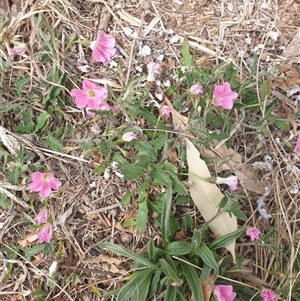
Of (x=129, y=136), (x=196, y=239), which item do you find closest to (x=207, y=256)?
(x=196, y=239)

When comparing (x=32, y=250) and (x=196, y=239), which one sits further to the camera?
(x=32, y=250)

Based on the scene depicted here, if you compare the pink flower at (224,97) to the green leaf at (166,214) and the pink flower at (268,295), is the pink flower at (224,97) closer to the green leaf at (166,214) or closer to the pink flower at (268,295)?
the green leaf at (166,214)

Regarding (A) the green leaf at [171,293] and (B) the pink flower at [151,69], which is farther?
(B) the pink flower at [151,69]

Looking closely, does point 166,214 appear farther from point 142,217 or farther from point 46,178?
point 46,178

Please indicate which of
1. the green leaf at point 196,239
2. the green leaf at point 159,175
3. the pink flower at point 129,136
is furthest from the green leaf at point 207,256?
the pink flower at point 129,136

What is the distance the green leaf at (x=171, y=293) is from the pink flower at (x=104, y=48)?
81 cm

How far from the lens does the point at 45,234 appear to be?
1.59m

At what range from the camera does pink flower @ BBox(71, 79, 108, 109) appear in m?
1.58

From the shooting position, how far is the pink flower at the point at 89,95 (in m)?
1.58

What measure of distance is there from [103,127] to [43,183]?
0.29 m

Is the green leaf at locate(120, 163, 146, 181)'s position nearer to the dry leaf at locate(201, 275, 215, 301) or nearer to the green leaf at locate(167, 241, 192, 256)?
the green leaf at locate(167, 241, 192, 256)

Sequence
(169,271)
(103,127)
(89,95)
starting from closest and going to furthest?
(169,271), (89,95), (103,127)

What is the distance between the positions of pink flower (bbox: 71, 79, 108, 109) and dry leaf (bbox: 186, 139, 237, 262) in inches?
13.4

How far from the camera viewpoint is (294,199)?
1698mm
